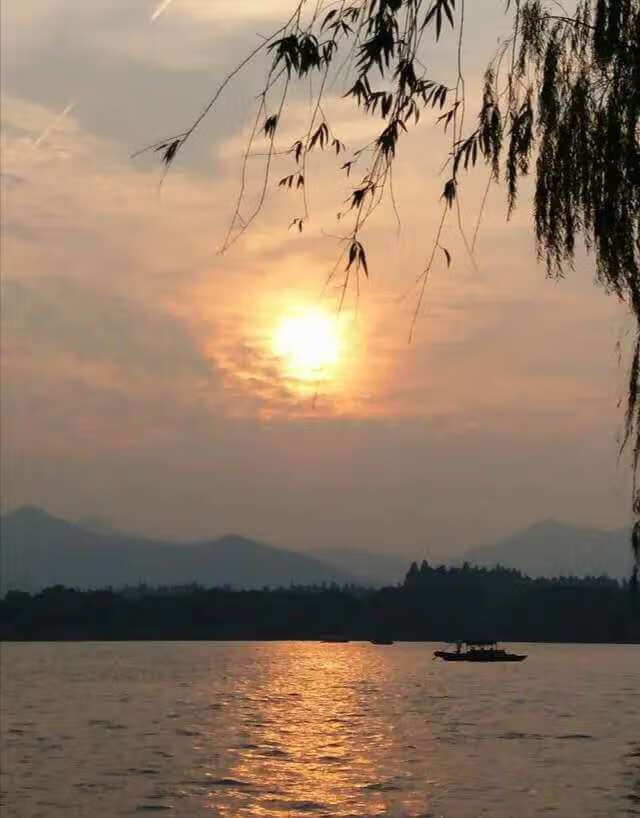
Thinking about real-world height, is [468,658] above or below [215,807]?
above

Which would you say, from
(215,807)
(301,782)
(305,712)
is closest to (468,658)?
(305,712)

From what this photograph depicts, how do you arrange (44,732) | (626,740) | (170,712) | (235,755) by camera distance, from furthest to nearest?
1. (170,712)
2. (44,732)
3. (626,740)
4. (235,755)

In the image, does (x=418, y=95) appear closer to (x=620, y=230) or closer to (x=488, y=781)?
(x=620, y=230)

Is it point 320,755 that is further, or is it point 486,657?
point 486,657

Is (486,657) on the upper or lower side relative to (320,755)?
upper

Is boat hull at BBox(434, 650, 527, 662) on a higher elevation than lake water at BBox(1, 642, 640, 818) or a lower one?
higher

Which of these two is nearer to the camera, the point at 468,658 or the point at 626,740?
the point at 626,740

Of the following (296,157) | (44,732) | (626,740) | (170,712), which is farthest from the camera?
(170,712)

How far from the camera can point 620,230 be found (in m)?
14.6

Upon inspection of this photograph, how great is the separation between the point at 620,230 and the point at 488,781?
69228 mm

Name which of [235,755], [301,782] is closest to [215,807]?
[301,782]

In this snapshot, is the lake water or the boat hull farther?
the boat hull

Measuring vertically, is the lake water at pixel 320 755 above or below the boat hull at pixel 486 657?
below

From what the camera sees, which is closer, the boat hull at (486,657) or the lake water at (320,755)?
the lake water at (320,755)
